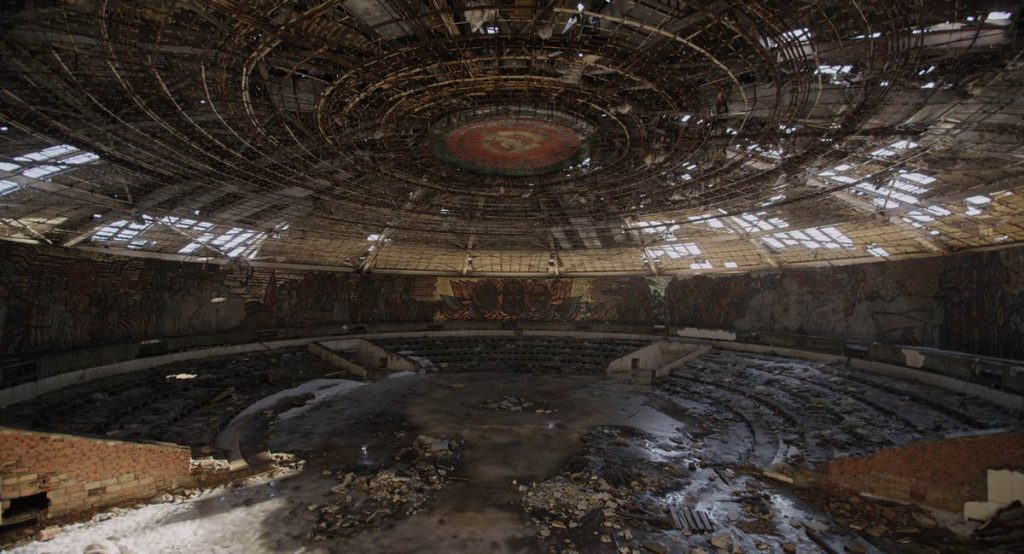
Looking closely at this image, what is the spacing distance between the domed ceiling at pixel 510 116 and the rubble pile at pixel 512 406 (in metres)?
9.23

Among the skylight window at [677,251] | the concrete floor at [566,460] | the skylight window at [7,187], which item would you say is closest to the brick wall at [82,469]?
the concrete floor at [566,460]

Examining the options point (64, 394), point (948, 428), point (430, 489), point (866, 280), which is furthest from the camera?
point (866, 280)

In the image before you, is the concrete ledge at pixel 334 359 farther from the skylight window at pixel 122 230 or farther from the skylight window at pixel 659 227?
the skylight window at pixel 659 227

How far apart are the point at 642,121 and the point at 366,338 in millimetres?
24860

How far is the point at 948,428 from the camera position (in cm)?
1470

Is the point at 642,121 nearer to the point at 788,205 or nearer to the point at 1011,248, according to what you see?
the point at 788,205

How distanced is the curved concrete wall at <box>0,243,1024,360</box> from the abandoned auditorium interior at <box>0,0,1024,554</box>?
0.18 metres

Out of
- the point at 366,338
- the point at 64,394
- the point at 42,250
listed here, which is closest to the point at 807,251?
the point at 366,338

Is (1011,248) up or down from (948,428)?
up

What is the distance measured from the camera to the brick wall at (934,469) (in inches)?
403

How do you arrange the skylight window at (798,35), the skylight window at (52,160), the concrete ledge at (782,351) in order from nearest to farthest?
the skylight window at (798,35) < the skylight window at (52,160) < the concrete ledge at (782,351)

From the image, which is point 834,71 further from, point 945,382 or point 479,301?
point 479,301

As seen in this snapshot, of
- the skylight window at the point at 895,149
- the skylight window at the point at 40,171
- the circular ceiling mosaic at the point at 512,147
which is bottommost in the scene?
the skylight window at the point at 40,171

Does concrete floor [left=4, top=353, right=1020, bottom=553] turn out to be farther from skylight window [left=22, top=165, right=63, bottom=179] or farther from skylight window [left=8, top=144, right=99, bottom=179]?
skylight window [left=22, top=165, right=63, bottom=179]
